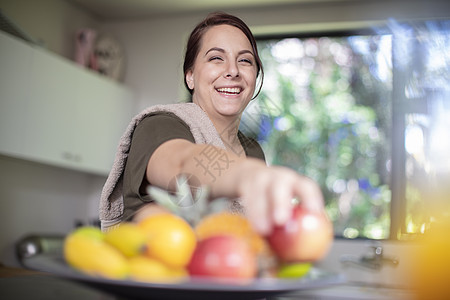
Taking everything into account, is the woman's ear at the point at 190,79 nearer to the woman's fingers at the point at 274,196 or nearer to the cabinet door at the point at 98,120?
the woman's fingers at the point at 274,196

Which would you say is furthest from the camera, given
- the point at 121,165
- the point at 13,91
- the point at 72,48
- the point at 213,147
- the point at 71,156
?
the point at 72,48

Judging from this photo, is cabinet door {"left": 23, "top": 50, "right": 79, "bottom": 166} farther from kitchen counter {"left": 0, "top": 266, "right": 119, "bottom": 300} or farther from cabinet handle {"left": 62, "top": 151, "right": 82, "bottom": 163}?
kitchen counter {"left": 0, "top": 266, "right": 119, "bottom": 300}

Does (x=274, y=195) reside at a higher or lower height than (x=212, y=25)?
lower

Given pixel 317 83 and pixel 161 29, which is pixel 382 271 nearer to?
pixel 317 83

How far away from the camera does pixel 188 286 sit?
1.44 feet

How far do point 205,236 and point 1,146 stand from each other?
3169 millimetres

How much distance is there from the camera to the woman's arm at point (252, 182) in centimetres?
49

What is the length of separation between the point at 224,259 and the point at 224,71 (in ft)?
2.15

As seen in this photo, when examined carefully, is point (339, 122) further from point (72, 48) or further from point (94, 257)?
point (94, 257)

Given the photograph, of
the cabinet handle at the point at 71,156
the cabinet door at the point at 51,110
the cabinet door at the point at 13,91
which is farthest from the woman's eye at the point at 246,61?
the cabinet handle at the point at 71,156

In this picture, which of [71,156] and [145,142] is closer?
[145,142]

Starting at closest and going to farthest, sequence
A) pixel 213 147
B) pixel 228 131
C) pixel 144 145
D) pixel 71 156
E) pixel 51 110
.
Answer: pixel 213 147 < pixel 144 145 < pixel 228 131 < pixel 51 110 < pixel 71 156

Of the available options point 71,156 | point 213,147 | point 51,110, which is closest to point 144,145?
point 213,147

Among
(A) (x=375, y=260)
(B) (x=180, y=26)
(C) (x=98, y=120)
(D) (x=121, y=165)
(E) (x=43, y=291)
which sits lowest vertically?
(A) (x=375, y=260)
